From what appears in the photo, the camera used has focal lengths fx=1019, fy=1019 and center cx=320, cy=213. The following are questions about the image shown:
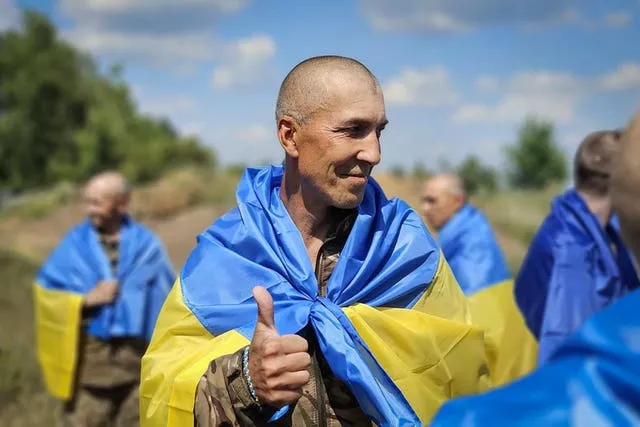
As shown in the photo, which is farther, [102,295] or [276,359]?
[102,295]

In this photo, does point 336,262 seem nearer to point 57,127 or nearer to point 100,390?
point 100,390

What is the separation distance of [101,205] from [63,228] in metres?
18.0

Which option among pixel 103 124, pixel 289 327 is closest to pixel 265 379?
pixel 289 327

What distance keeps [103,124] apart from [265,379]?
35578 millimetres

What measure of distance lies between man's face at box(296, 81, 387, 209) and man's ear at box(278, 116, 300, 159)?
7 cm

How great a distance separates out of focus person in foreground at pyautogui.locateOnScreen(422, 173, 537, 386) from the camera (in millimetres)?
6836

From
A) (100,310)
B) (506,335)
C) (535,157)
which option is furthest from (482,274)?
(535,157)

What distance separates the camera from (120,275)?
24.7ft

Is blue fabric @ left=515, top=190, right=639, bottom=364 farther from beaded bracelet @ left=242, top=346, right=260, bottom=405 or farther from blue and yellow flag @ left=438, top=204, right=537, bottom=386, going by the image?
beaded bracelet @ left=242, top=346, right=260, bottom=405

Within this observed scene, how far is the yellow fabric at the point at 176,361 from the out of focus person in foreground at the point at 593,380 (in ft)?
5.15

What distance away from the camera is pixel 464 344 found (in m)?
3.71

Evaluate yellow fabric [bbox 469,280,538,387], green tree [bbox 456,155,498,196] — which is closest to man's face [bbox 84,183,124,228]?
yellow fabric [bbox 469,280,538,387]

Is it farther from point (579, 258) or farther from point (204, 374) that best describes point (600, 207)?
point (204, 374)

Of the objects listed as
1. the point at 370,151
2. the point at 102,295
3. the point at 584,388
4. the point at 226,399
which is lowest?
the point at 102,295
